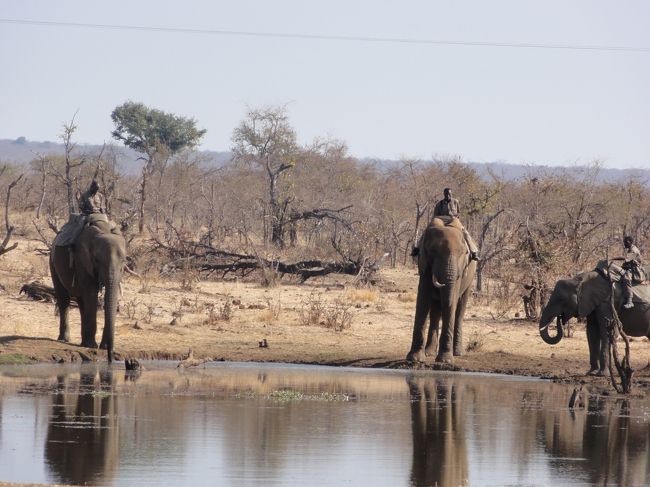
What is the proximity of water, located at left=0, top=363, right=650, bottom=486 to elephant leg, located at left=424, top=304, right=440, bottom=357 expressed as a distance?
137cm

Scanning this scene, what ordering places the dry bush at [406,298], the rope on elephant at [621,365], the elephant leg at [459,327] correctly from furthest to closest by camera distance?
the dry bush at [406,298] < the elephant leg at [459,327] < the rope on elephant at [621,365]

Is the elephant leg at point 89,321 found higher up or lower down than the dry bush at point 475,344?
higher up

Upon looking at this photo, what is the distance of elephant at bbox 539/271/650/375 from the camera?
19.6m

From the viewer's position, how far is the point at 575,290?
65.9 feet

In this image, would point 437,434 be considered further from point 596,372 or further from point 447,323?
point 596,372

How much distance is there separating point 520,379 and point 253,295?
35.5 feet

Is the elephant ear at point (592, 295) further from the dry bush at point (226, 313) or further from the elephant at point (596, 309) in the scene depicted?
the dry bush at point (226, 313)

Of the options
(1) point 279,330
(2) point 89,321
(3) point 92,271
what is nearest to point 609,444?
(2) point 89,321

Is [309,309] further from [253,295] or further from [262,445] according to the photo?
[262,445]

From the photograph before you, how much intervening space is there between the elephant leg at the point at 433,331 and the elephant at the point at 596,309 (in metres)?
1.66

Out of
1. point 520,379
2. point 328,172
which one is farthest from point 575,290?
point 328,172

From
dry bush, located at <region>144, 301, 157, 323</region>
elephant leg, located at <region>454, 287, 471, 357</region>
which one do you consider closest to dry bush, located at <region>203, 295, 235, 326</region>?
dry bush, located at <region>144, 301, 157, 323</region>

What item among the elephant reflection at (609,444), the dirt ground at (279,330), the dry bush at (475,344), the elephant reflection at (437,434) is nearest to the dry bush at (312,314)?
the dirt ground at (279,330)

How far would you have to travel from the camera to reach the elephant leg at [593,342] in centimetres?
1988
